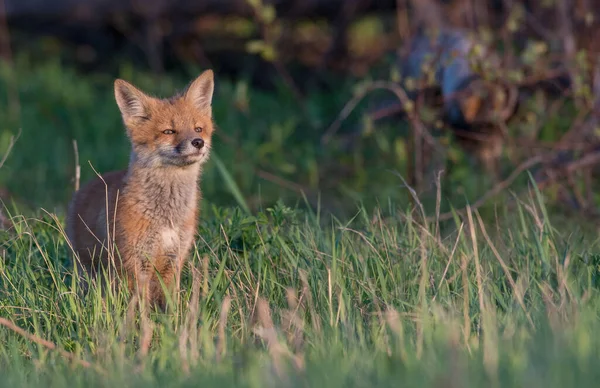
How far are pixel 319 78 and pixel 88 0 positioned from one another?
10.2 feet

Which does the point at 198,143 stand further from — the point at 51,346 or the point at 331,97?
the point at 331,97

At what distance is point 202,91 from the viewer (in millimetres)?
5789

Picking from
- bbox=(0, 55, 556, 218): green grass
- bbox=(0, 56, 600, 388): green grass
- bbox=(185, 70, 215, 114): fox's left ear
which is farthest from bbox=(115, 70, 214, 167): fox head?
bbox=(0, 55, 556, 218): green grass

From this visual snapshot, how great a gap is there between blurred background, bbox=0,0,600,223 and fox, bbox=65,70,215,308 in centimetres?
49

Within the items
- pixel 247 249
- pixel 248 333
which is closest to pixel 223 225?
pixel 247 249

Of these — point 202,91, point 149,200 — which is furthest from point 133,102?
point 149,200

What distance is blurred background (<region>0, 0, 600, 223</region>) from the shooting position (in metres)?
7.40

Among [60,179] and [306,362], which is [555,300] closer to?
[306,362]

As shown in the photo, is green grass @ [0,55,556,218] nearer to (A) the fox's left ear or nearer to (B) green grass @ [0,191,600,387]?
(A) the fox's left ear

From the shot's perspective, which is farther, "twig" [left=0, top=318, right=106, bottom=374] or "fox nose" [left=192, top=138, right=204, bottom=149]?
"fox nose" [left=192, top=138, right=204, bottom=149]

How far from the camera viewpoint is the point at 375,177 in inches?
335

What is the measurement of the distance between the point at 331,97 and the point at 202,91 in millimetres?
5557

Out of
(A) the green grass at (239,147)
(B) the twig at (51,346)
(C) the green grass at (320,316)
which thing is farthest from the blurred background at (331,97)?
(B) the twig at (51,346)

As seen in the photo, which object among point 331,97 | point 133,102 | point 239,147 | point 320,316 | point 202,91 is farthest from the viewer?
point 331,97
